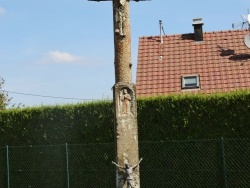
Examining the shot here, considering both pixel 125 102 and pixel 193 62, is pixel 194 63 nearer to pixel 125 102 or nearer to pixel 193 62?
pixel 193 62

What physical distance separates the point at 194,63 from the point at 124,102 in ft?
36.3

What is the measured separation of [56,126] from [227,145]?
15.0ft

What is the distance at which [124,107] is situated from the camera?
681 cm

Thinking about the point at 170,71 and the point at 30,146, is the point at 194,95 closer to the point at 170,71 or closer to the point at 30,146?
the point at 30,146

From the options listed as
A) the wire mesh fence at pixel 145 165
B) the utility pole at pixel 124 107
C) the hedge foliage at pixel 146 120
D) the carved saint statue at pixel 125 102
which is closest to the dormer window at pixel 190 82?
the hedge foliage at pixel 146 120

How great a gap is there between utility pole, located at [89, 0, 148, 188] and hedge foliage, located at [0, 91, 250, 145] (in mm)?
3755

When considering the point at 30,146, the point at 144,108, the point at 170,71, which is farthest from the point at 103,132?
the point at 170,71

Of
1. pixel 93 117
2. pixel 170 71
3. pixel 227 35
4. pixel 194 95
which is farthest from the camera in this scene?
pixel 227 35

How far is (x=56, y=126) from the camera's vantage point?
1168cm

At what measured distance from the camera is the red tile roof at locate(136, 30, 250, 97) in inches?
645

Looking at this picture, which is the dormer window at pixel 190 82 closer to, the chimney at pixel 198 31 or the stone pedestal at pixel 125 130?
the chimney at pixel 198 31

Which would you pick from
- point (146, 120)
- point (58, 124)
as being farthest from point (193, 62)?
point (58, 124)

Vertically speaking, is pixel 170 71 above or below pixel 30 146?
above

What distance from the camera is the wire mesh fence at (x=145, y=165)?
9.70m
